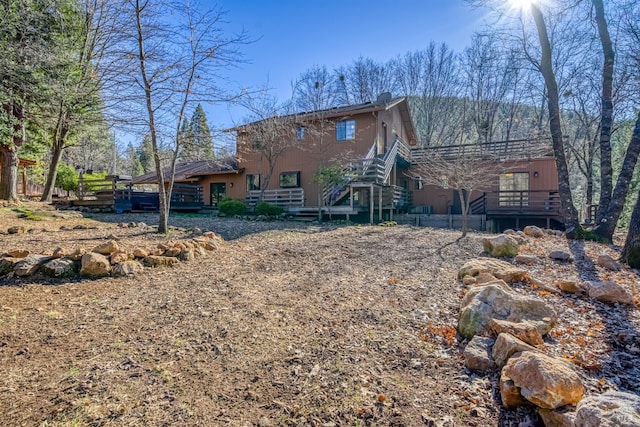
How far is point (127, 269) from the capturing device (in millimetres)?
4844

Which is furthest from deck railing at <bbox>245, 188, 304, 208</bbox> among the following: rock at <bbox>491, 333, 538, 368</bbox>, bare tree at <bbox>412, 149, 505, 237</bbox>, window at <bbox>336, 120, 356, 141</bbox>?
rock at <bbox>491, 333, 538, 368</bbox>

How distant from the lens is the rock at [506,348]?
2473 millimetres

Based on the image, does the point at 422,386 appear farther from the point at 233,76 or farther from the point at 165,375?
the point at 233,76

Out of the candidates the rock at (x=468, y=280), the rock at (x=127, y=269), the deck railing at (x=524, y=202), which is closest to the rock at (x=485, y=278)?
the rock at (x=468, y=280)

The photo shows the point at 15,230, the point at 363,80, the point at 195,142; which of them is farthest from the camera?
the point at 363,80

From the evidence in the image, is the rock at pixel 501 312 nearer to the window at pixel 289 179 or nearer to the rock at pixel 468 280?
the rock at pixel 468 280

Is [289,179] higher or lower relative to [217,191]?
higher

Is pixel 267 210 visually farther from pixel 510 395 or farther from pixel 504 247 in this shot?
pixel 510 395

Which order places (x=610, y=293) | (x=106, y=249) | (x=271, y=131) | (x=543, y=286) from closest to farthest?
(x=610, y=293), (x=543, y=286), (x=106, y=249), (x=271, y=131)

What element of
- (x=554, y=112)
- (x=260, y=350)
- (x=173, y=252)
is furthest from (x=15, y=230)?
(x=554, y=112)

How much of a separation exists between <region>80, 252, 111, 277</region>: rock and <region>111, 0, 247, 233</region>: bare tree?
3.24 m

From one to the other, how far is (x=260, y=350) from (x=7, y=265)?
4.23 m

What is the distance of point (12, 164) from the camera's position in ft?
38.7

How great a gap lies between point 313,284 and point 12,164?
13621mm
